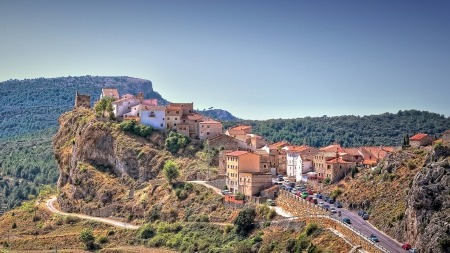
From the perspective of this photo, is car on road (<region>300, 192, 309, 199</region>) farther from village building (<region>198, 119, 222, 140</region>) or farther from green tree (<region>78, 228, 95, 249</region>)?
village building (<region>198, 119, 222, 140</region>)

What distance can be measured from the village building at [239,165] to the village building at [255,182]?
2.10 m

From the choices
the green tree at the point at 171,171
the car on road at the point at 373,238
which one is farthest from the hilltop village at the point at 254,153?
the car on road at the point at 373,238

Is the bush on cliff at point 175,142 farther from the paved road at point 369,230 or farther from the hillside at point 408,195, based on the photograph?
the paved road at point 369,230

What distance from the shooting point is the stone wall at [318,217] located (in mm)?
66188

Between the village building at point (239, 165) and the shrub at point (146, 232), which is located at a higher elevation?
the village building at point (239, 165)

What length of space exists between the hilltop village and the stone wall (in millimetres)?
4699

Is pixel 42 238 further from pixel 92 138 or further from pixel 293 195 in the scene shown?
pixel 293 195

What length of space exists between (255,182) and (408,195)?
89.9 feet

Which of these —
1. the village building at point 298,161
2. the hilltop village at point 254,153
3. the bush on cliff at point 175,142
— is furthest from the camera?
the bush on cliff at point 175,142

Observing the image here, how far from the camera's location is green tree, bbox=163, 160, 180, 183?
10362 centimetres

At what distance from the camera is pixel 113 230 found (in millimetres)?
100938

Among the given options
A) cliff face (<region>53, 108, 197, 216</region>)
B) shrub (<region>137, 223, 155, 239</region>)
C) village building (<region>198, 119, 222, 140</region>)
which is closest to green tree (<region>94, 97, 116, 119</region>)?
cliff face (<region>53, 108, 197, 216</region>)

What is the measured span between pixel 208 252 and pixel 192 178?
21.5 meters

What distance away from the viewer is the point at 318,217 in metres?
77.9
